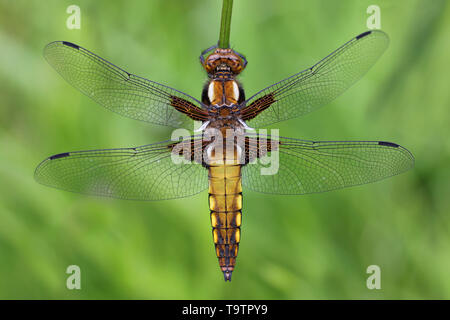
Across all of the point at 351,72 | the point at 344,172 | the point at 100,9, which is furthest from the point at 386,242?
the point at 100,9

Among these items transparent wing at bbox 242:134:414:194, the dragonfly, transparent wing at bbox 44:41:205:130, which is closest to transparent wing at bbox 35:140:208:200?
the dragonfly

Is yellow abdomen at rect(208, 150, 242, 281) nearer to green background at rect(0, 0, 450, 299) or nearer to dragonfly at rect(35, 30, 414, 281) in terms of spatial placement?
dragonfly at rect(35, 30, 414, 281)

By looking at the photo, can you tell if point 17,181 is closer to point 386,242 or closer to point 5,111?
point 5,111

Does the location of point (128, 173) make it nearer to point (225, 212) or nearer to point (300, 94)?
point (225, 212)

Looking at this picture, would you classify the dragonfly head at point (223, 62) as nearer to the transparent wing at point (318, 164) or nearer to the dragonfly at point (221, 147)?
the dragonfly at point (221, 147)

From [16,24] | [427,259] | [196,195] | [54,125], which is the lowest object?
[427,259]

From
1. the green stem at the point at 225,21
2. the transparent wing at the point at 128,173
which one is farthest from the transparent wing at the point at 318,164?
the green stem at the point at 225,21

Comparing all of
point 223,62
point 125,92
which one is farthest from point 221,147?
point 125,92

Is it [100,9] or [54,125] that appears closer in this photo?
[54,125]
